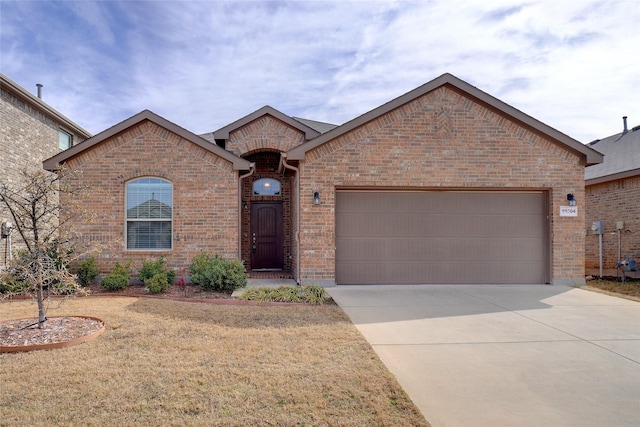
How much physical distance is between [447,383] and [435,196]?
676 centimetres

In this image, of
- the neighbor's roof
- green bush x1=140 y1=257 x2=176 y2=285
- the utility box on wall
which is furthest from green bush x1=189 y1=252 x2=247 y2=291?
the neighbor's roof

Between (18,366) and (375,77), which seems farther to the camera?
(375,77)

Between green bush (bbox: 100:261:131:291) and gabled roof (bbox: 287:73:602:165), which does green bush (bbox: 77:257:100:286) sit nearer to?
green bush (bbox: 100:261:131:291)

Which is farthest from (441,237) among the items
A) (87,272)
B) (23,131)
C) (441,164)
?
(23,131)

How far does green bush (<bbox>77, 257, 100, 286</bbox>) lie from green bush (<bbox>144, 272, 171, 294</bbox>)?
1490 mm

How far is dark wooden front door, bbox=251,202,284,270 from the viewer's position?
12672mm

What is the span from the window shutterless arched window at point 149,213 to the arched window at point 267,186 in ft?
11.3

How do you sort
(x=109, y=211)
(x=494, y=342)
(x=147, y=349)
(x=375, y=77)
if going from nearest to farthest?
(x=147, y=349) < (x=494, y=342) < (x=109, y=211) < (x=375, y=77)

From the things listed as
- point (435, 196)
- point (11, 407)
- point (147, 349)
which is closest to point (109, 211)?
point (147, 349)

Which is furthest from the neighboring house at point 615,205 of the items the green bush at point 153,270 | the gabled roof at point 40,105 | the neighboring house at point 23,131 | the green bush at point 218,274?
the gabled roof at point 40,105

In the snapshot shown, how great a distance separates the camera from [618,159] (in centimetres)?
1317

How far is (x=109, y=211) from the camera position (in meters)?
9.55

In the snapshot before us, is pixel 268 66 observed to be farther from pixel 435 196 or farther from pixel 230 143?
pixel 435 196

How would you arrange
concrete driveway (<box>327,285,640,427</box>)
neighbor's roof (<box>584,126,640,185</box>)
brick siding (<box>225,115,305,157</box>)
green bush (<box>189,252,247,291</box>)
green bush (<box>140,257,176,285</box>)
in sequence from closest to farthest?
concrete driveway (<box>327,285,640,427</box>), green bush (<box>189,252,247,291</box>), green bush (<box>140,257,176,285</box>), neighbor's roof (<box>584,126,640,185</box>), brick siding (<box>225,115,305,157</box>)
